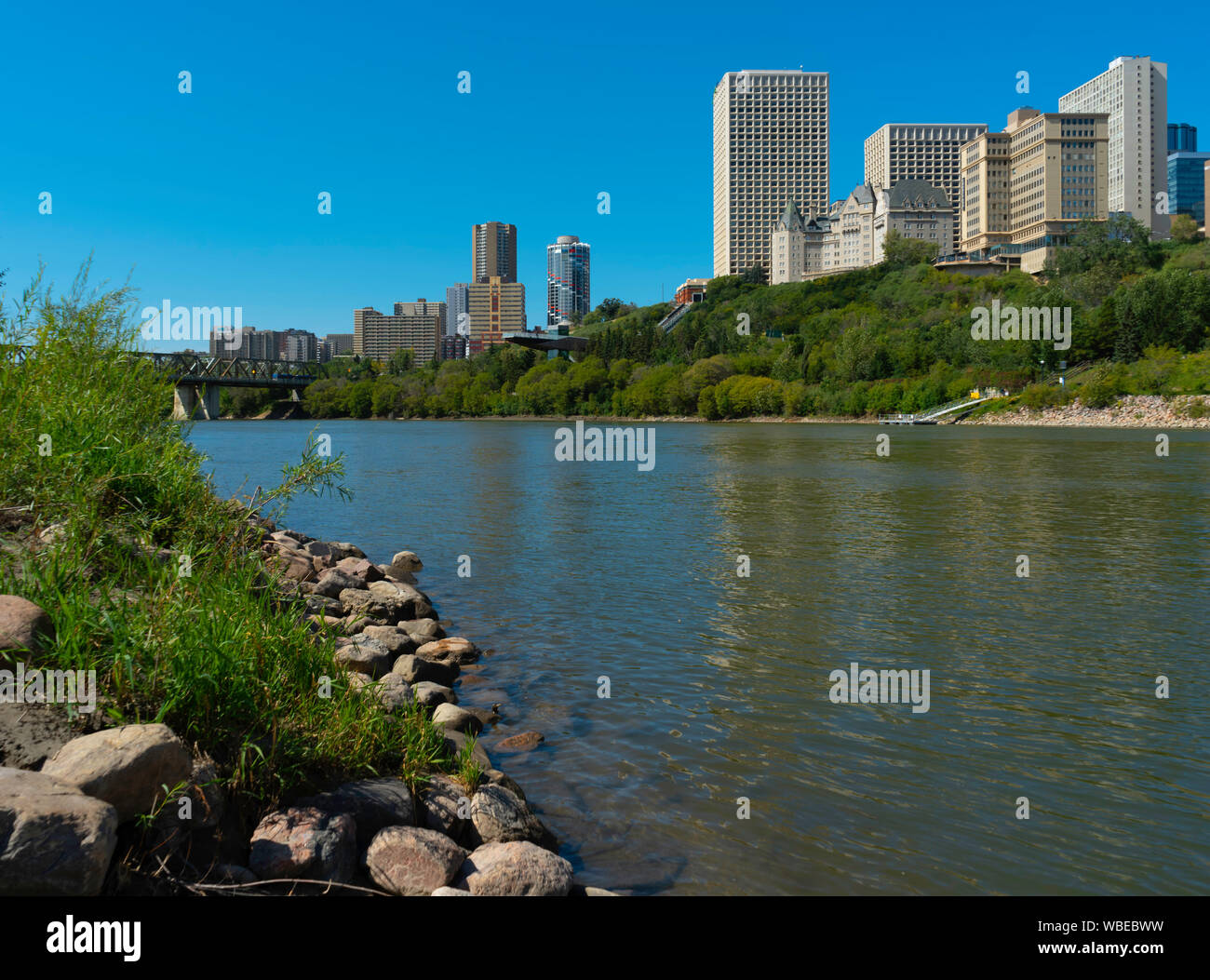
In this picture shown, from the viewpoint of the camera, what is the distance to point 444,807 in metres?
7.79

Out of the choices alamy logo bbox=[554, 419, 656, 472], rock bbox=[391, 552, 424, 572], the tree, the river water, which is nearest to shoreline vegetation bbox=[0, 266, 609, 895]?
the river water

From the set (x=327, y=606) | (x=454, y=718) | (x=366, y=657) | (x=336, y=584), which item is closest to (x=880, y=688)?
(x=454, y=718)

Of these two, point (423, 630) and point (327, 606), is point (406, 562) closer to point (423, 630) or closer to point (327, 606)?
point (327, 606)

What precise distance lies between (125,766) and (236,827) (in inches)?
44.8

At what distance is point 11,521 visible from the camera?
9.70 meters

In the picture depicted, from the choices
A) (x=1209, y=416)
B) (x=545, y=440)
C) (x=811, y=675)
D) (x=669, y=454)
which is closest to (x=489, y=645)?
(x=811, y=675)

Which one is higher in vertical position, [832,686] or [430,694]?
[430,694]

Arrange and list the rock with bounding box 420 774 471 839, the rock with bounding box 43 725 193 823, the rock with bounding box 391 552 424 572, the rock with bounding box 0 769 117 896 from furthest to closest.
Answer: the rock with bounding box 391 552 424 572 → the rock with bounding box 420 774 471 839 → the rock with bounding box 43 725 193 823 → the rock with bounding box 0 769 117 896

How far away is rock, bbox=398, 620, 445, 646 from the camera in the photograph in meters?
15.1

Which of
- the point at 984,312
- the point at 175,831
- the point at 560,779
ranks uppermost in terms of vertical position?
the point at 984,312

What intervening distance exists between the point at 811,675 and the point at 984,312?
14696cm

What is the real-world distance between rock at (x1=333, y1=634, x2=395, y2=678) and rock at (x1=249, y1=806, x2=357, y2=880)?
472cm

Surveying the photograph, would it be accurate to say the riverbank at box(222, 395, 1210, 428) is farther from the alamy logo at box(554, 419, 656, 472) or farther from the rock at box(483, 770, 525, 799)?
the rock at box(483, 770, 525, 799)
